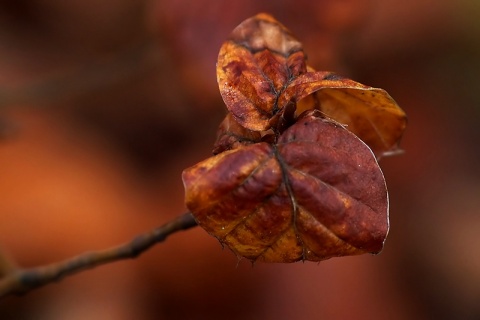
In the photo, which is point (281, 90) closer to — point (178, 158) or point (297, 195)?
point (297, 195)

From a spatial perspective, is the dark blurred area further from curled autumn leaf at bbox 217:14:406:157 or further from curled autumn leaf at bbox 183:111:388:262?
curled autumn leaf at bbox 183:111:388:262

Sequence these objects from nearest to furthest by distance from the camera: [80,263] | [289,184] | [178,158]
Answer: [289,184] < [80,263] < [178,158]

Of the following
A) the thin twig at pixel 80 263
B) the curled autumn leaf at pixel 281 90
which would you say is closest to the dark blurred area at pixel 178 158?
the thin twig at pixel 80 263

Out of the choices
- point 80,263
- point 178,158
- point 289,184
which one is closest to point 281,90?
point 289,184

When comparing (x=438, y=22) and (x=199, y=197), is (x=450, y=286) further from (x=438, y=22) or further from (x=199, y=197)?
(x=199, y=197)

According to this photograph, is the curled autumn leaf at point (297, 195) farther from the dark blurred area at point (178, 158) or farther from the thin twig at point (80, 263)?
the dark blurred area at point (178, 158)
